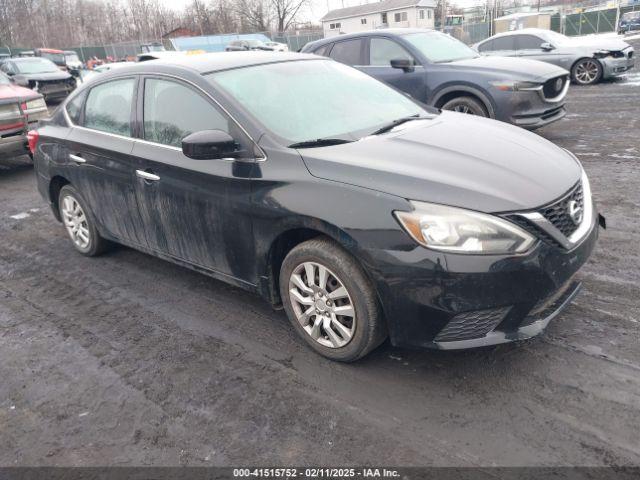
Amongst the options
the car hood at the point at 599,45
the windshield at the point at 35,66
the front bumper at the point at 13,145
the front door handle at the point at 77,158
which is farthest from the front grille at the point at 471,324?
the windshield at the point at 35,66

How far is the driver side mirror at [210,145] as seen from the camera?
3.15 m

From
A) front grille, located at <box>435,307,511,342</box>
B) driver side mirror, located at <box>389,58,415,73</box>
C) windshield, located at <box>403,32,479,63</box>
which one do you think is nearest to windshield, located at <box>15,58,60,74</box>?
windshield, located at <box>403,32,479,63</box>

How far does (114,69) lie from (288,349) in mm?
2790

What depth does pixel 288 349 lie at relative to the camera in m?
3.37

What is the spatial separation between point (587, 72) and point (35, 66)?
18.8 metres

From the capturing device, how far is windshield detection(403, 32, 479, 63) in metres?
8.40

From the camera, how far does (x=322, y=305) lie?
122 inches

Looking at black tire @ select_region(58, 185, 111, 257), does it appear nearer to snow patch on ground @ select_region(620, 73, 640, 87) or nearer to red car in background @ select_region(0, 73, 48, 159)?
red car in background @ select_region(0, 73, 48, 159)

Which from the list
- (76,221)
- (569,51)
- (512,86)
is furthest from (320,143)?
(569,51)

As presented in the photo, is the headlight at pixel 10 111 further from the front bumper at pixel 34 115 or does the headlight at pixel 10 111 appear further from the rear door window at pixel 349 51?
the rear door window at pixel 349 51

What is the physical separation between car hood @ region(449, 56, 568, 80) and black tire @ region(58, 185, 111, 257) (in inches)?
227

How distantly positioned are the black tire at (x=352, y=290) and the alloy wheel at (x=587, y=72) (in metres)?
13.5

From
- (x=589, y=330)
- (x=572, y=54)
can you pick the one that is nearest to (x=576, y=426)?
(x=589, y=330)

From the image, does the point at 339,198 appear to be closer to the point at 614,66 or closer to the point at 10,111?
the point at 10,111
